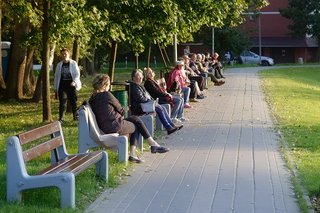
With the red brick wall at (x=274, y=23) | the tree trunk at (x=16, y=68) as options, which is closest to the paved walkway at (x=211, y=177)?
the tree trunk at (x=16, y=68)

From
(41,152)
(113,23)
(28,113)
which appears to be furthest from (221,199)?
(28,113)

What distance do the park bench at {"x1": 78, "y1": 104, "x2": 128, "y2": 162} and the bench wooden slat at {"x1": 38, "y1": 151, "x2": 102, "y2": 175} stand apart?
1.18 m

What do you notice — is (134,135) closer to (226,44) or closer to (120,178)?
(120,178)

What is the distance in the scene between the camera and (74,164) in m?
8.24

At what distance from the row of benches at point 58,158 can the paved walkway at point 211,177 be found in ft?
1.36

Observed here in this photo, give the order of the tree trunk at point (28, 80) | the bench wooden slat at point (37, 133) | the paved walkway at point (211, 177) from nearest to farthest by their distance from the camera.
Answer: the bench wooden slat at point (37, 133)
the paved walkway at point (211, 177)
the tree trunk at point (28, 80)

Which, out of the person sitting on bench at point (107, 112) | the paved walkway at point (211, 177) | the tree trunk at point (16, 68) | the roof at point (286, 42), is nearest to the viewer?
the paved walkway at point (211, 177)

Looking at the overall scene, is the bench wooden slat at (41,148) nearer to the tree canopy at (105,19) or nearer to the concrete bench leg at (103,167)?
the concrete bench leg at (103,167)

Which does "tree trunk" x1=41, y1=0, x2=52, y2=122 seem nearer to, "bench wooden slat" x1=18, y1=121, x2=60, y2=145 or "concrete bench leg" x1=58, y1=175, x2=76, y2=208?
"bench wooden slat" x1=18, y1=121, x2=60, y2=145

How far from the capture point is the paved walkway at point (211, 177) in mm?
7996

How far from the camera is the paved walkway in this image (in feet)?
26.2

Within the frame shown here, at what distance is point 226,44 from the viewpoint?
215 feet

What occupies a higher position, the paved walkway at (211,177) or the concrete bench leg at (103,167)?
the concrete bench leg at (103,167)


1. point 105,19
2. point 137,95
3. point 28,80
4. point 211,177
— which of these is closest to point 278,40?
point 28,80
